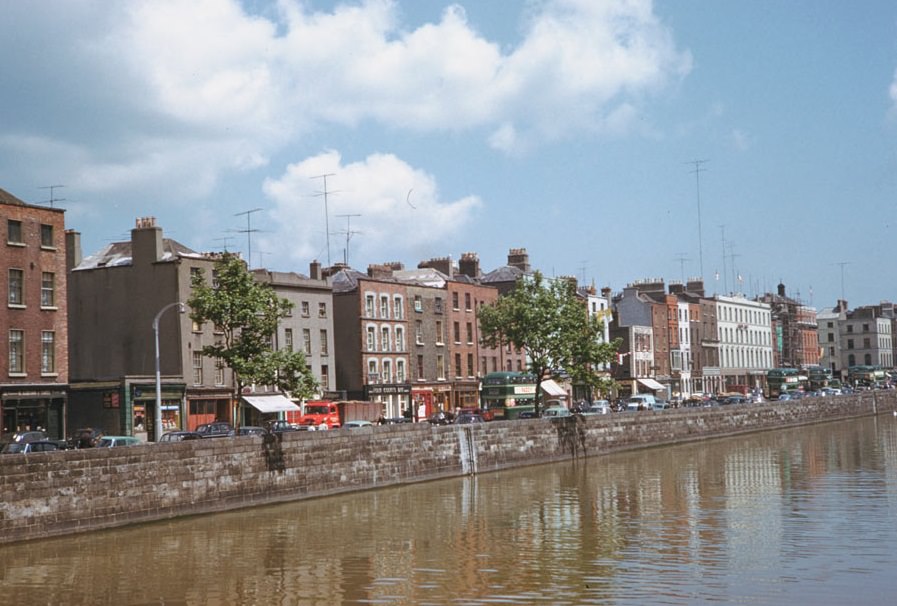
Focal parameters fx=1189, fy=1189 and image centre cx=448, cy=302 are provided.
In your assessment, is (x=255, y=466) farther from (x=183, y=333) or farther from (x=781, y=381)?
(x=781, y=381)

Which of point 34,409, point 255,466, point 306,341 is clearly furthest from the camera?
point 306,341

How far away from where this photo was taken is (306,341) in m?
83.8

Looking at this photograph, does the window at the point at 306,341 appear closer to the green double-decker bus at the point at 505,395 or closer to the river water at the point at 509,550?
the green double-decker bus at the point at 505,395

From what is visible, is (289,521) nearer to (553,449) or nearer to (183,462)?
(183,462)

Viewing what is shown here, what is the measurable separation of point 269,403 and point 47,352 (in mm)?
15166

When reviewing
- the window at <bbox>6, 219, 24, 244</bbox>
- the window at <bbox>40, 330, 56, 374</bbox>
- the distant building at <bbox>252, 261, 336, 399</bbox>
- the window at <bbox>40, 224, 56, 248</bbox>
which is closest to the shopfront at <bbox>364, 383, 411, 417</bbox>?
the distant building at <bbox>252, 261, 336, 399</bbox>

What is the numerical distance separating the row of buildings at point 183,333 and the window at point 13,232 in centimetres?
9

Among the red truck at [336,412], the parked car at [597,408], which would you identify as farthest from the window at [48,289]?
the parked car at [597,408]

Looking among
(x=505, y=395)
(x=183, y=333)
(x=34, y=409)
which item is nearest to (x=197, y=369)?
(x=183, y=333)

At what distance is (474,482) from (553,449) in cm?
1194

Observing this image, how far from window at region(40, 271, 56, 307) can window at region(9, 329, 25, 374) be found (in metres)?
2.14

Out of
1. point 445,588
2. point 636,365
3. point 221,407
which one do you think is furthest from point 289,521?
point 636,365

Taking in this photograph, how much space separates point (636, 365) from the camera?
13138cm

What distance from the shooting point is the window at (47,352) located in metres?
60.6
